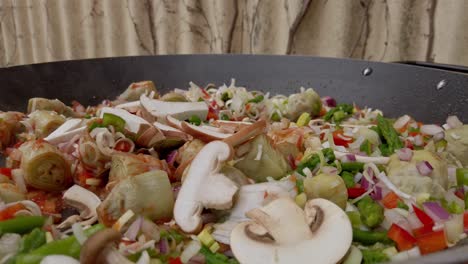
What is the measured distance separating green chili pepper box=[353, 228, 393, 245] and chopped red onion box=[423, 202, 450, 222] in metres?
0.13

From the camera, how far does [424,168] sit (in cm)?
122

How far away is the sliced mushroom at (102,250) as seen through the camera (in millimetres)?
871

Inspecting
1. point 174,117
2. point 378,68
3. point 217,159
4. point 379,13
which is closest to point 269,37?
point 379,13

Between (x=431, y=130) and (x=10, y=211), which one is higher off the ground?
(x=431, y=130)

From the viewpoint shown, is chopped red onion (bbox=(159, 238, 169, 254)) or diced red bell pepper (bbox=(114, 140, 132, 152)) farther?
diced red bell pepper (bbox=(114, 140, 132, 152))

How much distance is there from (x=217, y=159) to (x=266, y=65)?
4.45 ft

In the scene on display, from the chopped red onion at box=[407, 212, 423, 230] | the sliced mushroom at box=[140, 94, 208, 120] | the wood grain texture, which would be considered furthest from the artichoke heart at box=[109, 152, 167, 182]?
the wood grain texture

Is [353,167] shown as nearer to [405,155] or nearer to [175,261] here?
[405,155]

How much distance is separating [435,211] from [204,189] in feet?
1.89

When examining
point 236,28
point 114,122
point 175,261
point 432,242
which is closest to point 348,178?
point 432,242

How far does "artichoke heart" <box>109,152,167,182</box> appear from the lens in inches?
49.2

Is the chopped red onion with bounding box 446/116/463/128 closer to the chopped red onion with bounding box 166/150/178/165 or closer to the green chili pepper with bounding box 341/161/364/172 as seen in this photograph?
the green chili pepper with bounding box 341/161/364/172

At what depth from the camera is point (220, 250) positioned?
1.03m

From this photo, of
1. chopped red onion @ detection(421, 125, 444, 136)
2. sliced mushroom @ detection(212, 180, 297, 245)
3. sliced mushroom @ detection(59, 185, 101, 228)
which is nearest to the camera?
sliced mushroom @ detection(212, 180, 297, 245)
